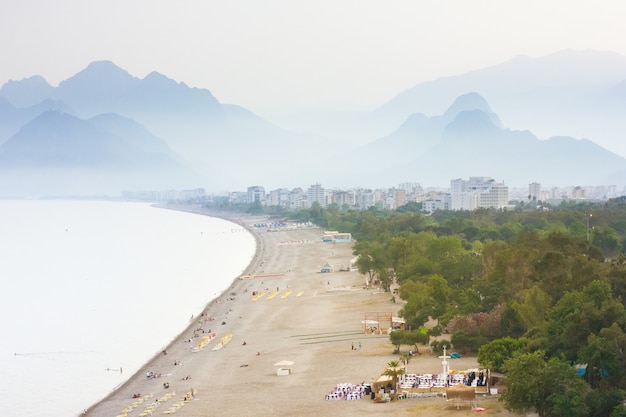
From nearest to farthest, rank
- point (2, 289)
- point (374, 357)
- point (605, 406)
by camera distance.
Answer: point (605, 406)
point (374, 357)
point (2, 289)

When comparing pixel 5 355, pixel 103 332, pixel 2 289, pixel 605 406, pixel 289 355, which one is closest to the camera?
pixel 605 406

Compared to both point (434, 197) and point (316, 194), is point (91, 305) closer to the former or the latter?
point (434, 197)

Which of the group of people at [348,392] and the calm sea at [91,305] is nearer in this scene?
the group of people at [348,392]

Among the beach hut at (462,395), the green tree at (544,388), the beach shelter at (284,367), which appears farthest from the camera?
the beach shelter at (284,367)

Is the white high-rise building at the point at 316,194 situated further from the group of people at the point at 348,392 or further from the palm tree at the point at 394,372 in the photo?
the palm tree at the point at 394,372

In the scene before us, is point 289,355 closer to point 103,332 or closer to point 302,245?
point 103,332

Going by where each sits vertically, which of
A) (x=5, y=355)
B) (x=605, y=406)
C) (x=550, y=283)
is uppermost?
(x=550, y=283)

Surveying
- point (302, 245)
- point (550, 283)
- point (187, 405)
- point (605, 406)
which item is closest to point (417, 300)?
point (550, 283)

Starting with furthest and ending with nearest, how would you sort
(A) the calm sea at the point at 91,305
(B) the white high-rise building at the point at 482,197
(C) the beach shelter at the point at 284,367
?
1. (B) the white high-rise building at the point at 482,197
2. (A) the calm sea at the point at 91,305
3. (C) the beach shelter at the point at 284,367

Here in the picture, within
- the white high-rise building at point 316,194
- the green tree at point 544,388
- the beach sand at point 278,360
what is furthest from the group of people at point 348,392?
the white high-rise building at point 316,194
